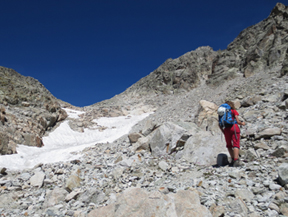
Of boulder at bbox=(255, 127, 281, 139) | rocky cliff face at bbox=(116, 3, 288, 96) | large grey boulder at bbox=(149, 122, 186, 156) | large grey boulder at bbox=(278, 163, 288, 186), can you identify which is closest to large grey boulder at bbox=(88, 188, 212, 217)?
large grey boulder at bbox=(278, 163, 288, 186)

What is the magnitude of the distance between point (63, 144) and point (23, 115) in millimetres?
5184

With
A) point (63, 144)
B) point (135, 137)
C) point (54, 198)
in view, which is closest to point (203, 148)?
point (135, 137)

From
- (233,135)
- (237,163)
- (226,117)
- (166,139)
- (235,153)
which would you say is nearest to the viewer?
(237,163)

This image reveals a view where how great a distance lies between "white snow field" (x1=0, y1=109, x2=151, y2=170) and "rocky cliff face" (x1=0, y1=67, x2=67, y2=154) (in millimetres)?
842

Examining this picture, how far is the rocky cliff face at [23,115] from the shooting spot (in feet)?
53.0

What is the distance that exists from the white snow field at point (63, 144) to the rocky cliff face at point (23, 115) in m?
0.84

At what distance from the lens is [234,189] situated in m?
4.67

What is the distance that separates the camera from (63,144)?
20.9m

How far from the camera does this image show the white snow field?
13.3 metres

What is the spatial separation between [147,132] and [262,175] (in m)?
7.51

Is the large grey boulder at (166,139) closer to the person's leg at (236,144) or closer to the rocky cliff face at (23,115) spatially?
the person's leg at (236,144)

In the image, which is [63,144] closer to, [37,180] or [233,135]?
[37,180]

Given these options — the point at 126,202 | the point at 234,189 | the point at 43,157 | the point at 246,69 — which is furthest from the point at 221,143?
the point at 246,69

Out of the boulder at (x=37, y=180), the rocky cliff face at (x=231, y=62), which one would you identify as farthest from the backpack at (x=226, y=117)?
the rocky cliff face at (x=231, y=62)
